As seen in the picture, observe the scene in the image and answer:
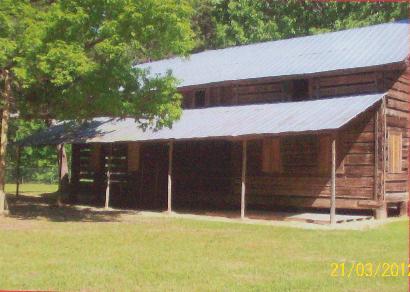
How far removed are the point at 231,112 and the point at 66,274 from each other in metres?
13.7

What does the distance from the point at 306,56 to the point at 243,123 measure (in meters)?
5.55

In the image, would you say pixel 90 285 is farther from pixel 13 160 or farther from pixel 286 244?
pixel 13 160

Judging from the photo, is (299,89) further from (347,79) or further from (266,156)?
(266,156)

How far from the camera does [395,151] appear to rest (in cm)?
2022

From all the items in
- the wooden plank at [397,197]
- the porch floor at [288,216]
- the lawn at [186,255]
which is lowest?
the lawn at [186,255]

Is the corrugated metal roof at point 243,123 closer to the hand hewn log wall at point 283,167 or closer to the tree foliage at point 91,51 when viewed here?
the hand hewn log wall at point 283,167

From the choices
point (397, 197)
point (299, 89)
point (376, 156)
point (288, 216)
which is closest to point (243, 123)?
point (288, 216)

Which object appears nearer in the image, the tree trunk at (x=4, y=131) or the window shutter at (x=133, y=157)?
the tree trunk at (x=4, y=131)

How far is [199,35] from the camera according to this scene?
4653 cm

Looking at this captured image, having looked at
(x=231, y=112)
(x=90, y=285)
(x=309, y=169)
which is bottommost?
(x=90, y=285)

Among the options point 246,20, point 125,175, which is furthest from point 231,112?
point 246,20

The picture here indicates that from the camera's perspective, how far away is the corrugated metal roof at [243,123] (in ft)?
56.9

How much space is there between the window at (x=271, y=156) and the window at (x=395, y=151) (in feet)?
12.4
